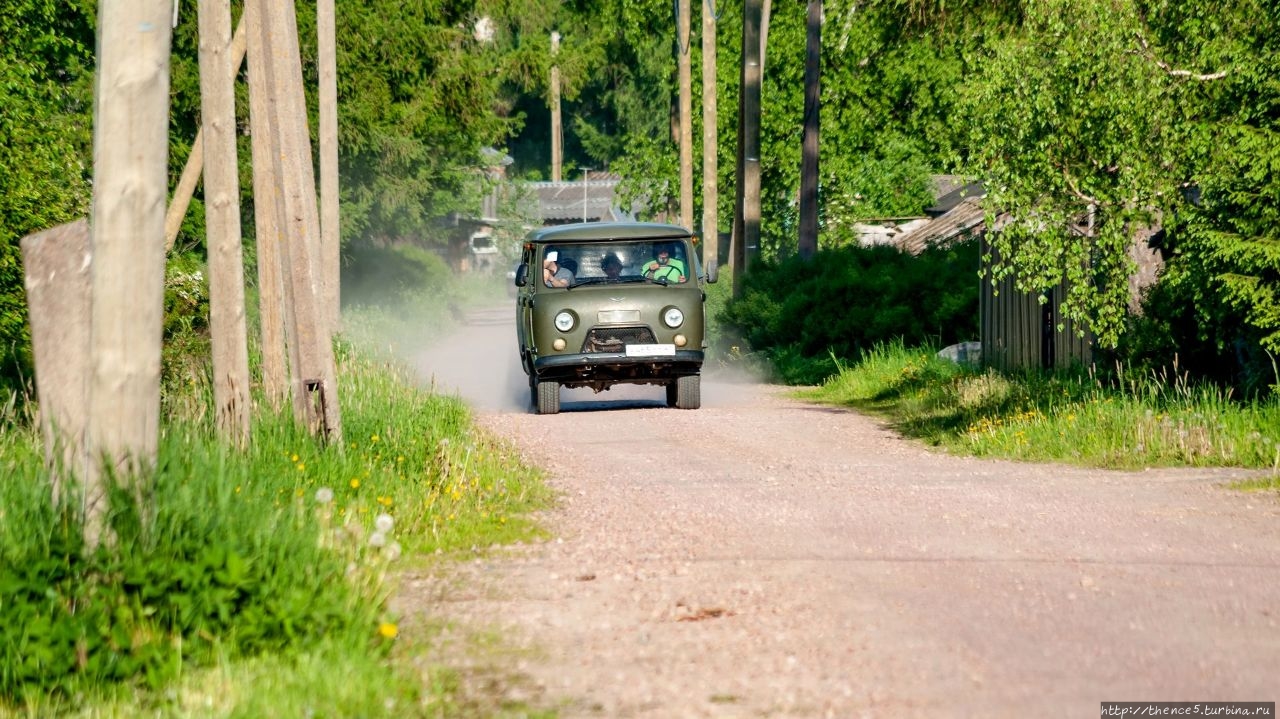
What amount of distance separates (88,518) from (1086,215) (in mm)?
12528

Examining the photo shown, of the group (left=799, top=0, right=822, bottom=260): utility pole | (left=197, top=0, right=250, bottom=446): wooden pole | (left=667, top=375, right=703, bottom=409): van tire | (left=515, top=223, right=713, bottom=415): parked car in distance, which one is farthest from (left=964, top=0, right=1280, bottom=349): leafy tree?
(left=799, top=0, right=822, bottom=260): utility pole

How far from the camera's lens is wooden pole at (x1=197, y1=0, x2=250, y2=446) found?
1161cm

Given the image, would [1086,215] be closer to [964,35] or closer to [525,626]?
[964,35]

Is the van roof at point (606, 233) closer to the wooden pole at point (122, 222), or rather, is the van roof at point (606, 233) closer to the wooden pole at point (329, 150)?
the wooden pole at point (329, 150)

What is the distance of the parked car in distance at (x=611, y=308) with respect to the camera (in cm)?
1872

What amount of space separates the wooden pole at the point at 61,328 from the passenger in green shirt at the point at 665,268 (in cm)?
1220

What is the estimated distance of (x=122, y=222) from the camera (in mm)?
6941

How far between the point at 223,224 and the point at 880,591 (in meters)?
6.46

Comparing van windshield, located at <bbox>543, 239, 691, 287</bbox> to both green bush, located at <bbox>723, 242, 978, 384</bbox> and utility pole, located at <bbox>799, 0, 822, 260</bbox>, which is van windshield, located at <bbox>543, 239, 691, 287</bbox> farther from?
utility pole, located at <bbox>799, 0, 822, 260</bbox>

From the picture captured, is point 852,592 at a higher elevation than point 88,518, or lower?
lower

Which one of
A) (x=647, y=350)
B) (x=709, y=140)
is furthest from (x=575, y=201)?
(x=647, y=350)

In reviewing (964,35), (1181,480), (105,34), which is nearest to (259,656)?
(105,34)

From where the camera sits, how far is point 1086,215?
1711 cm

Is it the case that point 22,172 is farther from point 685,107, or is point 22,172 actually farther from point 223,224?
point 685,107
